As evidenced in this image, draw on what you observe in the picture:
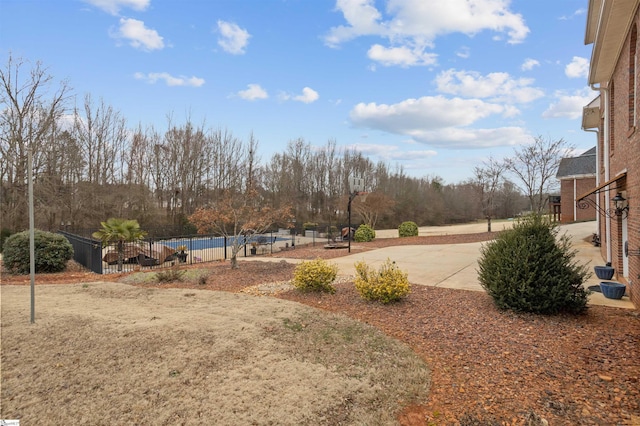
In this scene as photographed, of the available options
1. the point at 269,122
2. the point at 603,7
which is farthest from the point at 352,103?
the point at 603,7

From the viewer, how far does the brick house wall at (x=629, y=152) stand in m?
5.08

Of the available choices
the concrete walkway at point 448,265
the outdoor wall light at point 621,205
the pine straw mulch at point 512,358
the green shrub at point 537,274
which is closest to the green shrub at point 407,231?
the concrete walkway at point 448,265

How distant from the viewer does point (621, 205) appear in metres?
6.44

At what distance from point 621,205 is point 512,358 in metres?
4.96

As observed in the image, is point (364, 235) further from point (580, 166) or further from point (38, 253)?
point (580, 166)

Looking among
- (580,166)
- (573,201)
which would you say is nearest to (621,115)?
(580,166)

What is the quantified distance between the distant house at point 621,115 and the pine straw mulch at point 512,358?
5.39 ft

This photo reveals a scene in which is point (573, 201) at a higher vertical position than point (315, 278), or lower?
higher

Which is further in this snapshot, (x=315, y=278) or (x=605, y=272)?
(x=605, y=272)

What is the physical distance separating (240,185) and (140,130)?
953 centimetres

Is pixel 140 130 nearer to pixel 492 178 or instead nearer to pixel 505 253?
pixel 492 178

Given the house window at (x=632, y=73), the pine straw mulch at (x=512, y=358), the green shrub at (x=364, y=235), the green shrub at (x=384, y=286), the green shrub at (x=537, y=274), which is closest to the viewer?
the pine straw mulch at (x=512, y=358)

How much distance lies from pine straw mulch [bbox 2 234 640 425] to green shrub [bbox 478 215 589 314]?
0.20 metres

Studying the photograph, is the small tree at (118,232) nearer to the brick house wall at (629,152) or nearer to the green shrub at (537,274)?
the green shrub at (537,274)
